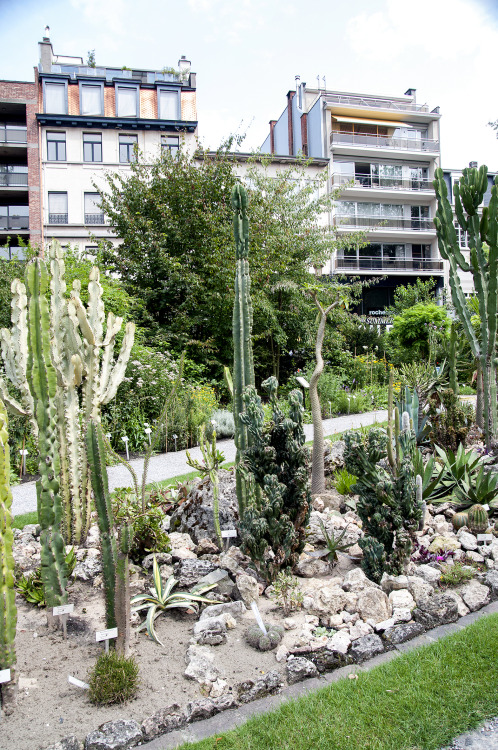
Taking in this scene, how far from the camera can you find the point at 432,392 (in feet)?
28.2

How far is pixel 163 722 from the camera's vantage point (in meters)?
2.43

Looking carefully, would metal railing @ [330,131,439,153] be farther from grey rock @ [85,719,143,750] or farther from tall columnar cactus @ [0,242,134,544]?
grey rock @ [85,719,143,750]

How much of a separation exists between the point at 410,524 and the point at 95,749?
2453mm

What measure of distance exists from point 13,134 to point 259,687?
28.4 meters

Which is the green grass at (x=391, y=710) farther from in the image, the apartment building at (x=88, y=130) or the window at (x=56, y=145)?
the window at (x=56, y=145)

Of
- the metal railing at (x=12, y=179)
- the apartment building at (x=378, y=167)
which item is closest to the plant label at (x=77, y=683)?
the metal railing at (x=12, y=179)

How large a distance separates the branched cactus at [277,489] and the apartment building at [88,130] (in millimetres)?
21815

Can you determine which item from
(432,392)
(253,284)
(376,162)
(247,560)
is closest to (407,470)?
(247,560)

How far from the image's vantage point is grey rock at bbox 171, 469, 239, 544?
4636 mm

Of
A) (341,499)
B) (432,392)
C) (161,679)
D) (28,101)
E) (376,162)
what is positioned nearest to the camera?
(161,679)

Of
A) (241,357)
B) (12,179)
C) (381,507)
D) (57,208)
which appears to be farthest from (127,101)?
(381,507)

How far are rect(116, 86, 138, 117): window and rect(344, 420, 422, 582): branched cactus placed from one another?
2559 cm

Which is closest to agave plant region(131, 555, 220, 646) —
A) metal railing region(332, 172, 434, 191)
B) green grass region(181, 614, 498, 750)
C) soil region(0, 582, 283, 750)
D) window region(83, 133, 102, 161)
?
soil region(0, 582, 283, 750)

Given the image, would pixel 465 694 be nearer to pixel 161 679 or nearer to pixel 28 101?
pixel 161 679
